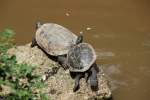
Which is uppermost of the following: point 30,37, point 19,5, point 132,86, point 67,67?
point 19,5

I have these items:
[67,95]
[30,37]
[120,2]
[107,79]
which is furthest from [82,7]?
[67,95]

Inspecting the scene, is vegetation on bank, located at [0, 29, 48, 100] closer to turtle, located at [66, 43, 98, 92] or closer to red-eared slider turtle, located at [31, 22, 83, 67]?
turtle, located at [66, 43, 98, 92]

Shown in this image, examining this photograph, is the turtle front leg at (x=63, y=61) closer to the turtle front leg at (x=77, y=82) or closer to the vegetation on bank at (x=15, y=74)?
the turtle front leg at (x=77, y=82)

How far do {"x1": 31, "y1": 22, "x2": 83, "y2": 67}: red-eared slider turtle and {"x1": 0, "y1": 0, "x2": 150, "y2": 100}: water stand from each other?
2.49 feet

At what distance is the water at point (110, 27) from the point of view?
698 cm

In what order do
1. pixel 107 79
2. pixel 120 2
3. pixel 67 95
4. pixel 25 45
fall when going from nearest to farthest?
pixel 67 95, pixel 107 79, pixel 25 45, pixel 120 2

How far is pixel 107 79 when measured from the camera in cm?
682

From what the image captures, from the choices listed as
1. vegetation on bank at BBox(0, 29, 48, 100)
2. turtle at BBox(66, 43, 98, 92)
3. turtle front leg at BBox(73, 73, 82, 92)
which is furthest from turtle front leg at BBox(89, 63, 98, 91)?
vegetation on bank at BBox(0, 29, 48, 100)

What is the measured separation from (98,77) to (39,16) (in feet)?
7.53

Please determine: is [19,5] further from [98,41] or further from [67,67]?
[67,67]

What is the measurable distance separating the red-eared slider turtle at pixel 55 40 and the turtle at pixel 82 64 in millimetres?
152

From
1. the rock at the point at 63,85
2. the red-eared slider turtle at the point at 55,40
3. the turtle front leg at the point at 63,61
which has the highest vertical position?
the red-eared slider turtle at the point at 55,40

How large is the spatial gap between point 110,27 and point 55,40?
1660 mm

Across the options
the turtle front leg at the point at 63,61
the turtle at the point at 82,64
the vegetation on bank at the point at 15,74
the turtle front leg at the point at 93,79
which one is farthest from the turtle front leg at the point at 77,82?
the vegetation on bank at the point at 15,74
